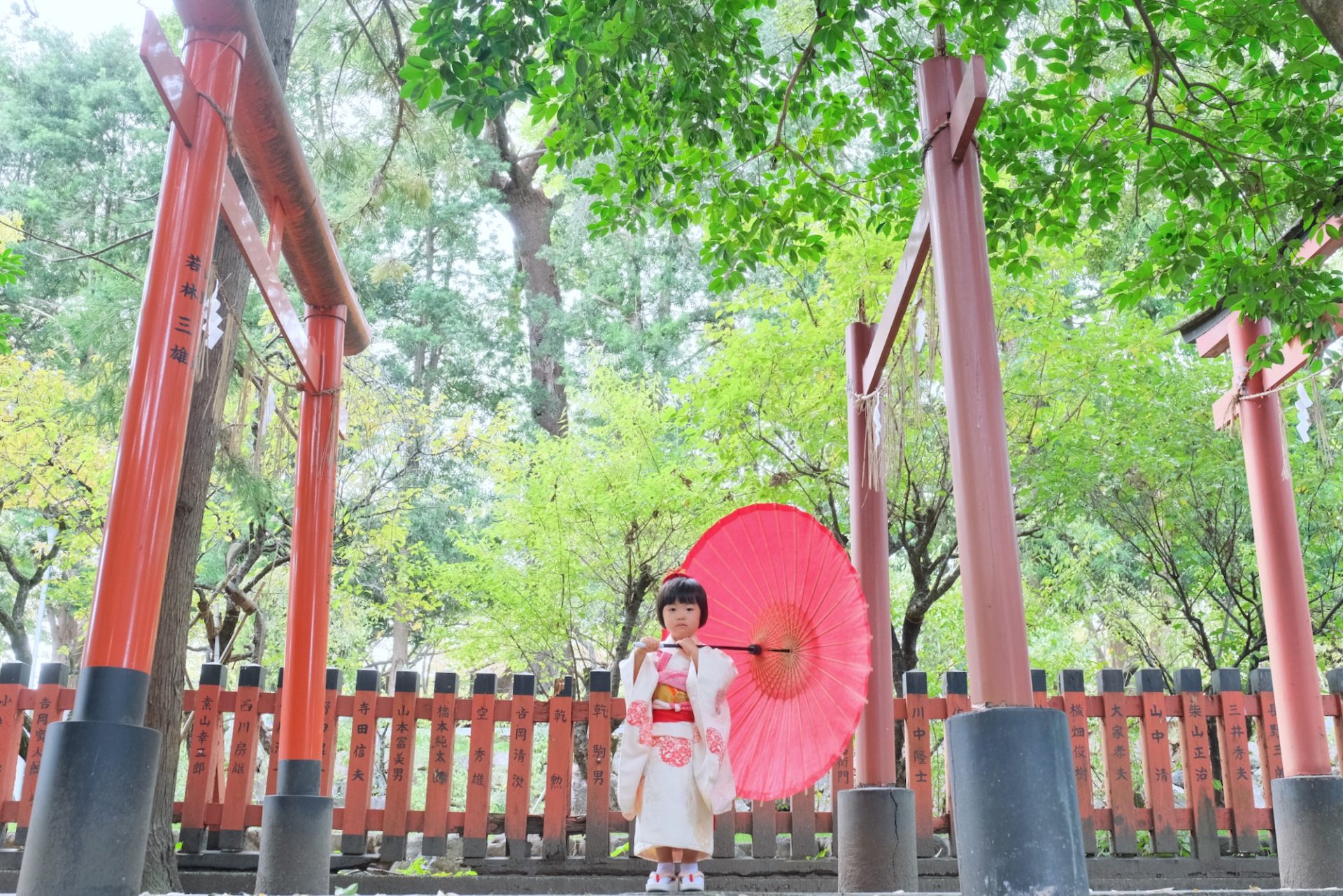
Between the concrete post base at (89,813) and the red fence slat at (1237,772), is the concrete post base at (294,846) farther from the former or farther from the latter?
the red fence slat at (1237,772)

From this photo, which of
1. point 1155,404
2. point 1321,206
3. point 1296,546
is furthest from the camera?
point 1155,404

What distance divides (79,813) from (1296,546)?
6.96 m

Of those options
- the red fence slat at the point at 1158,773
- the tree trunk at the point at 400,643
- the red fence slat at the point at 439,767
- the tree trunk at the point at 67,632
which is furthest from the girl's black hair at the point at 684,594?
the tree trunk at the point at 67,632

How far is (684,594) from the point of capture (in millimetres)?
4570

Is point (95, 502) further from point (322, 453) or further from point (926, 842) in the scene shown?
point (926, 842)

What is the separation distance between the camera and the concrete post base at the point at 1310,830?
19.6 ft

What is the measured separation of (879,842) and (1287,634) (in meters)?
3.10

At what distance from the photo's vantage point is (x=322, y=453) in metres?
6.29

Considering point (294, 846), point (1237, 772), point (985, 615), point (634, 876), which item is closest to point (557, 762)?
point (634, 876)

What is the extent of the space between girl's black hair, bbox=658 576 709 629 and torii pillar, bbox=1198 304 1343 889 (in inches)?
167

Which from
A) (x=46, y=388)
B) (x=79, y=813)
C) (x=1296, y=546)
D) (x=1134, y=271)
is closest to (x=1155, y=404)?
(x=1296, y=546)

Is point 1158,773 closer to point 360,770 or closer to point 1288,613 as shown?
point 1288,613

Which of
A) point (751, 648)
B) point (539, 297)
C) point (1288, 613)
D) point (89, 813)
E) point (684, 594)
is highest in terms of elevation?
point (539, 297)

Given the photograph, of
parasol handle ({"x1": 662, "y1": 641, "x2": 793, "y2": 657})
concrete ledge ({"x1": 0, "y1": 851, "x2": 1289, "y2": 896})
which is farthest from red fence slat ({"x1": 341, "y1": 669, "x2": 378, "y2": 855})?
parasol handle ({"x1": 662, "y1": 641, "x2": 793, "y2": 657})
